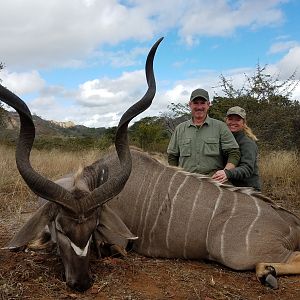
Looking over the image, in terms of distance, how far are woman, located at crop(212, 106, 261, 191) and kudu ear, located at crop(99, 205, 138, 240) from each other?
3.85 feet

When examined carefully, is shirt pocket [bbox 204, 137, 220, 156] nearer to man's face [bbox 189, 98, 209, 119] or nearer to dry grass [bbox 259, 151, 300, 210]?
man's face [bbox 189, 98, 209, 119]

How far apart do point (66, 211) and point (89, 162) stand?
1532 mm

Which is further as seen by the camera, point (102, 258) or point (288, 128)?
point (288, 128)

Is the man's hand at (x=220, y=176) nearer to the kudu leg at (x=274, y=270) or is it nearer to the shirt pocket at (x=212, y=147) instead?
the shirt pocket at (x=212, y=147)

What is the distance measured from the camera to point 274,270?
9.91ft

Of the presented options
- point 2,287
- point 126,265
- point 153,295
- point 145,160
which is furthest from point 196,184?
point 2,287

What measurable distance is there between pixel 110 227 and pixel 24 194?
9.97 ft

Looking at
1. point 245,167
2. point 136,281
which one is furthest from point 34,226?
point 245,167

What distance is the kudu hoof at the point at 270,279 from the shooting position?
290 cm

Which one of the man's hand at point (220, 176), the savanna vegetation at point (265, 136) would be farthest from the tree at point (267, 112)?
the man's hand at point (220, 176)

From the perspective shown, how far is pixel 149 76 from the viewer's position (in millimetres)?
3352

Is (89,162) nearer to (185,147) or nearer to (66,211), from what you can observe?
(185,147)

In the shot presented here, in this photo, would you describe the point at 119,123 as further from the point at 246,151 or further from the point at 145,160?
the point at 246,151

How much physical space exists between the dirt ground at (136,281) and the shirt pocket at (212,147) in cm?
117
